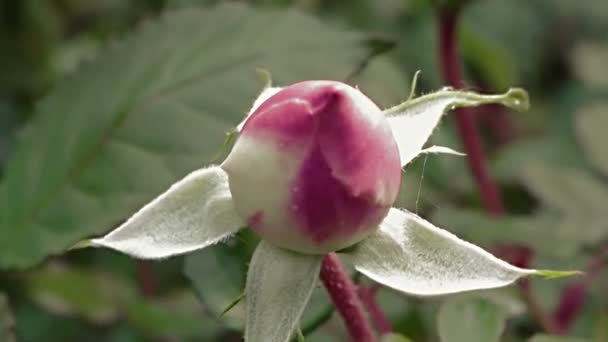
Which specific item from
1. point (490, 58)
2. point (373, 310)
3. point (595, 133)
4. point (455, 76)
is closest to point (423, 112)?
point (373, 310)

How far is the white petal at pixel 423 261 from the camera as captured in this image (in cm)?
58

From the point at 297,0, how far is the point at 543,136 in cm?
46

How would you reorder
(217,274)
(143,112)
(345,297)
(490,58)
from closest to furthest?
(345,297), (217,274), (143,112), (490,58)

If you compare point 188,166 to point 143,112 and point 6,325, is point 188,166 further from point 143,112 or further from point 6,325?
point 6,325

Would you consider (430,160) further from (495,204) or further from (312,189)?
(312,189)

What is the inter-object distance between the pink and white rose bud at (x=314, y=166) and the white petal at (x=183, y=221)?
4 cm

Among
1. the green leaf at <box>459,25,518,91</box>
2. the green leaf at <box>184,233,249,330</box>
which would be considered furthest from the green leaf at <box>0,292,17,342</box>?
the green leaf at <box>459,25,518,91</box>

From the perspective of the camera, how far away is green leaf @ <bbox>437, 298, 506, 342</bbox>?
686mm

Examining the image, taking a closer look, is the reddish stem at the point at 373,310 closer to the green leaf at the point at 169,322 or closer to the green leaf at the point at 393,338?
the green leaf at the point at 393,338

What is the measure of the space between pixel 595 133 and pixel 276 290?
0.70 m

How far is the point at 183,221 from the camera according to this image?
0.62m

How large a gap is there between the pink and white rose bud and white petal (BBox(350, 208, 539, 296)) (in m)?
0.03

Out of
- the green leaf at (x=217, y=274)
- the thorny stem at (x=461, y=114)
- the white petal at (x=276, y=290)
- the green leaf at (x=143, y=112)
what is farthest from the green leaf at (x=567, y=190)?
the white petal at (x=276, y=290)

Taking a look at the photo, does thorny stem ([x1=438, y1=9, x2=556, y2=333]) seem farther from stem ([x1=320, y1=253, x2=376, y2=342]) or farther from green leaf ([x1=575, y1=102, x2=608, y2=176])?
stem ([x1=320, y1=253, x2=376, y2=342])
